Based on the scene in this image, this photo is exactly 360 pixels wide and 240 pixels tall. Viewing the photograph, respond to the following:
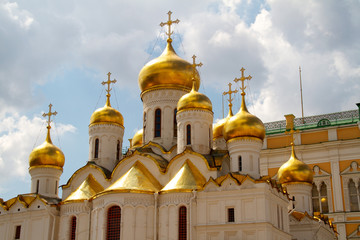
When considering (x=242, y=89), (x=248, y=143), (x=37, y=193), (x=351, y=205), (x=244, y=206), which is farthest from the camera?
(x=351, y=205)

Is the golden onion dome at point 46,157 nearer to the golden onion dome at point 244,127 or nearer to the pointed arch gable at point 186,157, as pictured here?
the pointed arch gable at point 186,157

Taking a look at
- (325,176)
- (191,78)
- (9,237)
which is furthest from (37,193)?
(325,176)

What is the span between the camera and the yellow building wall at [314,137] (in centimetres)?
3772

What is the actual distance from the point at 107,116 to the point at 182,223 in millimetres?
8276

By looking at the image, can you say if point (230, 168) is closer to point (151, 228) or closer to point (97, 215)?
point (151, 228)

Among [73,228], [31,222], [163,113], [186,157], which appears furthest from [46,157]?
[186,157]

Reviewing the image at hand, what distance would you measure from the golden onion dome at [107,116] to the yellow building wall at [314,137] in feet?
46.1

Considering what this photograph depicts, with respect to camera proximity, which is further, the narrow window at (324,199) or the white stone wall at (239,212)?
the narrow window at (324,199)

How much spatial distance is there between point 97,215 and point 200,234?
469 cm

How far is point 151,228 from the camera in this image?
24.4m

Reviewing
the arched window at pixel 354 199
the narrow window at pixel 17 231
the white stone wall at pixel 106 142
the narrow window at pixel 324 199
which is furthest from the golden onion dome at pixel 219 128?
the narrow window at pixel 17 231

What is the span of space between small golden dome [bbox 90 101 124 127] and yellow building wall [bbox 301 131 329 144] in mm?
14063

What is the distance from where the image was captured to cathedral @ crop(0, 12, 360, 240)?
78.7 feet

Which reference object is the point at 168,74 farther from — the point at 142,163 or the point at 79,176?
the point at 79,176
